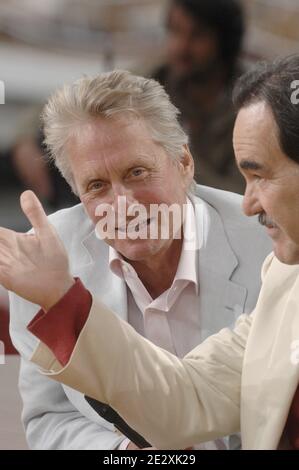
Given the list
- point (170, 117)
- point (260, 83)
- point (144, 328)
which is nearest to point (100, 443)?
point (144, 328)

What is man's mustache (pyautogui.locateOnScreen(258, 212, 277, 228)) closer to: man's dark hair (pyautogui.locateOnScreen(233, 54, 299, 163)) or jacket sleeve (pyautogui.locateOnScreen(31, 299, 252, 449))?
man's dark hair (pyautogui.locateOnScreen(233, 54, 299, 163))

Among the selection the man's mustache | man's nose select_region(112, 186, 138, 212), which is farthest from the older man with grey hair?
the man's mustache

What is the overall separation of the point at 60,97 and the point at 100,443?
74 centimetres

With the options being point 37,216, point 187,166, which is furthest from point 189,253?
point 37,216

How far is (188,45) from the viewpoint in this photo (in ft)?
6.05

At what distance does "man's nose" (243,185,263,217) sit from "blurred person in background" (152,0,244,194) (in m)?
0.10

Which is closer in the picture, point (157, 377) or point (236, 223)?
point (157, 377)

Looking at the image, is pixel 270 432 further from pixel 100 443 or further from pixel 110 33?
pixel 110 33

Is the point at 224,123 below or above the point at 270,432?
above

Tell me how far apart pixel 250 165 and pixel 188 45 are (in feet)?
1.03

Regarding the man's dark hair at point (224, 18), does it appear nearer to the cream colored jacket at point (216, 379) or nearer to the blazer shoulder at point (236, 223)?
the blazer shoulder at point (236, 223)

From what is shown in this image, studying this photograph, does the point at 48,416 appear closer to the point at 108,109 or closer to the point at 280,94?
the point at 108,109

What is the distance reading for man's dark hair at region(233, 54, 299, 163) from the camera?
1.64m

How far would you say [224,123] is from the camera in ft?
6.11
